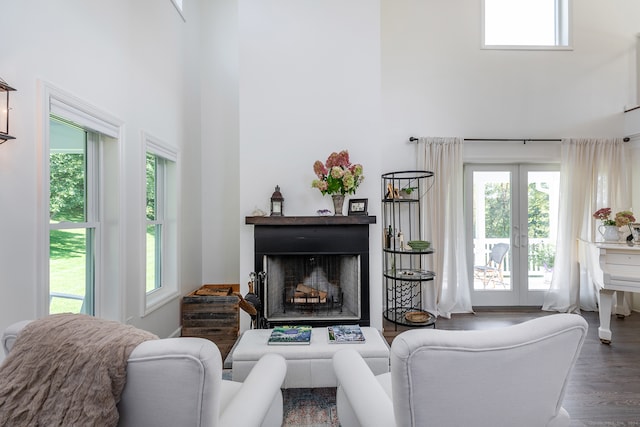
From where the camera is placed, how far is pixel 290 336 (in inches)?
101

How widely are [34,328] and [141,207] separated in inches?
82.2

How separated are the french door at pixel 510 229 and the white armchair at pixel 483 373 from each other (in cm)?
371

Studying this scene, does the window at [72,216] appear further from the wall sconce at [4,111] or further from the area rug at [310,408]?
the area rug at [310,408]

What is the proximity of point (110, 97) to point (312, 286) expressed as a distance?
2389 millimetres

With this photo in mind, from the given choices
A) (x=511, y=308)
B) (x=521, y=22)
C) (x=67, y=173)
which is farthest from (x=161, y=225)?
(x=521, y=22)

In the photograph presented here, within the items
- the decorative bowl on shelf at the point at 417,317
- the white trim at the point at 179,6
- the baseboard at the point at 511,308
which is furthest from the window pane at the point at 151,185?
the baseboard at the point at 511,308

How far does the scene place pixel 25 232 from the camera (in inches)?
68.2

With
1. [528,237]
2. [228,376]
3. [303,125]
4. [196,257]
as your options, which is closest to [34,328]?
[228,376]

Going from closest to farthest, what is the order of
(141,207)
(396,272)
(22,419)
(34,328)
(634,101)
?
(22,419), (34,328), (141,207), (396,272), (634,101)

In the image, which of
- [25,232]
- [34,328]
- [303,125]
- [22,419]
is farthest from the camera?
[303,125]

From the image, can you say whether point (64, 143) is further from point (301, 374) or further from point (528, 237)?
point (528, 237)

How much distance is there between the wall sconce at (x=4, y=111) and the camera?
153 cm

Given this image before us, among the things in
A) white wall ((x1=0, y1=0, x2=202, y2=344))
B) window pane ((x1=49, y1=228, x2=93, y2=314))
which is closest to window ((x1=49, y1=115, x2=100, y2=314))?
window pane ((x1=49, y1=228, x2=93, y2=314))

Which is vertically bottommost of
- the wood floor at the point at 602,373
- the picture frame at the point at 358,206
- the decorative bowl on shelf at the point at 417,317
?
the wood floor at the point at 602,373
